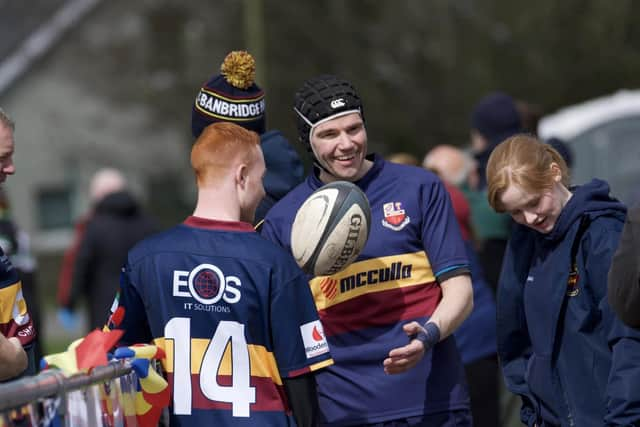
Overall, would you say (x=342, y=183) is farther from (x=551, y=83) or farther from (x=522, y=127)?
(x=551, y=83)

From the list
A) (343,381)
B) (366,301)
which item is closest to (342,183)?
(366,301)

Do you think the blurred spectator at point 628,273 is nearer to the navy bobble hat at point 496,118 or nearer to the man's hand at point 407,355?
the man's hand at point 407,355

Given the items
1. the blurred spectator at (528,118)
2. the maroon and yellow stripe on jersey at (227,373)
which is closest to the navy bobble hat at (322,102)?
the maroon and yellow stripe on jersey at (227,373)

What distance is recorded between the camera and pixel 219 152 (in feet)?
15.0

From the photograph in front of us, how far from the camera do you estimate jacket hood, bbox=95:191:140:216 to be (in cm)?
1096

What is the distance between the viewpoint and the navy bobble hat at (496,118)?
810cm

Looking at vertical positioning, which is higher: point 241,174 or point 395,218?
point 241,174

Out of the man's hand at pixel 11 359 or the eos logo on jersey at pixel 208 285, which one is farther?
the eos logo on jersey at pixel 208 285

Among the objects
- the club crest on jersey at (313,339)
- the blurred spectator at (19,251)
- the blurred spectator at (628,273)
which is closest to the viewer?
the blurred spectator at (628,273)

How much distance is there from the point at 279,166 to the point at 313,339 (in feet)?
4.63

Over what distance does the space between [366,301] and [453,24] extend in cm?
2012

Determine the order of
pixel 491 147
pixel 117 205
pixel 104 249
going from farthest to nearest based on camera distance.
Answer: pixel 117 205
pixel 104 249
pixel 491 147

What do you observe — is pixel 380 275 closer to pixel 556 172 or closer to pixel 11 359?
pixel 556 172

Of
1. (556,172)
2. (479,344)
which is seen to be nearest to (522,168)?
(556,172)
